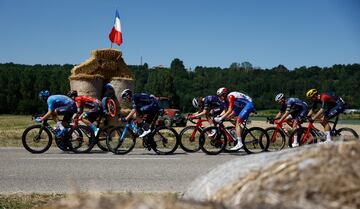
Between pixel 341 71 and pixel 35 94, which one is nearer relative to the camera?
pixel 35 94

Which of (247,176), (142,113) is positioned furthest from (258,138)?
(247,176)

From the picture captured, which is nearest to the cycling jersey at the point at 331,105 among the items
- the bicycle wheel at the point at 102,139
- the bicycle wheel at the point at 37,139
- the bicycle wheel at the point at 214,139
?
the bicycle wheel at the point at 214,139

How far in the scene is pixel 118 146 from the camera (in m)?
11.3

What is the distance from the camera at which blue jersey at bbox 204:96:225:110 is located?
12.1m

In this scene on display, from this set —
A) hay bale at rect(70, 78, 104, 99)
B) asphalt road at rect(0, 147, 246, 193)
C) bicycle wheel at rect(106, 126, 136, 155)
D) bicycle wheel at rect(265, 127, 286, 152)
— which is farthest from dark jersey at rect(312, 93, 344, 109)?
hay bale at rect(70, 78, 104, 99)

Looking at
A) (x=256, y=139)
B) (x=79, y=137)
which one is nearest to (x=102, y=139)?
(x=79, y=137)

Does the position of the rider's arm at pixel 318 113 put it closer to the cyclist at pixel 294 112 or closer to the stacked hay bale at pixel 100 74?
the cyclist at pixel 294 112

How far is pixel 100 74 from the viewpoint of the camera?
1633 centimetres

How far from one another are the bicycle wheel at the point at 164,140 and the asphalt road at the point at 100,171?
198mm

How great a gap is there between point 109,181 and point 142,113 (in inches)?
176

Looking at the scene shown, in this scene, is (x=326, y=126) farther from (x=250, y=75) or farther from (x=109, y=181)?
(x=250, y=75)

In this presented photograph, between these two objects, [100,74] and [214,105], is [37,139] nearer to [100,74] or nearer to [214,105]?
[214,105]

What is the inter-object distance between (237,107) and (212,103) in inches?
26.1

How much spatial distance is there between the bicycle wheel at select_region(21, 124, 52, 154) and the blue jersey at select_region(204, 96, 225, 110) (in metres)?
4.00
